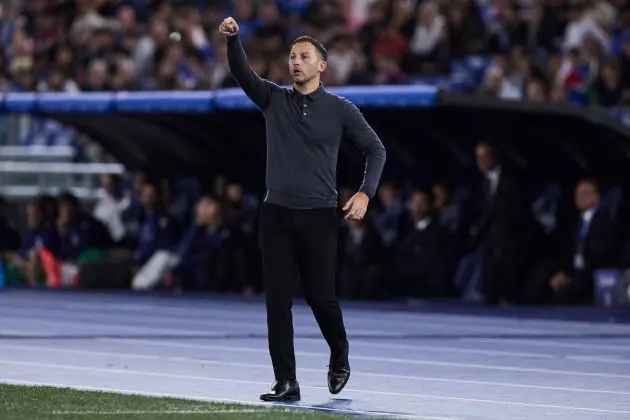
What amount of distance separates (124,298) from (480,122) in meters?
4.63

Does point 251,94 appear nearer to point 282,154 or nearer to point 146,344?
point 282,154

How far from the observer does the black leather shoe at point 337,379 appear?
32.4 ft

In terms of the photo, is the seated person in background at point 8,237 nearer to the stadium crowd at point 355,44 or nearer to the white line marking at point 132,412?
the stadium crowd at point 355,44

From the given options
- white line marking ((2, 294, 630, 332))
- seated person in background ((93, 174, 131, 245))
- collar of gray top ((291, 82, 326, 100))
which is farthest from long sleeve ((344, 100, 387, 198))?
seated person in background ((93, 174, 131, 245))

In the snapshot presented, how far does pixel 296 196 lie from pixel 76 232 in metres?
14.1

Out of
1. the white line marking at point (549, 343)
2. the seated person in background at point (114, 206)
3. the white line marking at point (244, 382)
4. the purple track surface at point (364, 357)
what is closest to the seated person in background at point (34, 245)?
the seated person in background at point (114, 206)

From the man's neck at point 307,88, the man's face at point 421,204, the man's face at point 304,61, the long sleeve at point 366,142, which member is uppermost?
the man's face at point 304,61

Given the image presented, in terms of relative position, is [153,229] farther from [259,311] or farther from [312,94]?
[312,94]

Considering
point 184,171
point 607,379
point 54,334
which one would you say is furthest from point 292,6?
point 607,379

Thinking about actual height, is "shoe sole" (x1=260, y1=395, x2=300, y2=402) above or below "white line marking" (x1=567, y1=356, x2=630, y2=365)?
above

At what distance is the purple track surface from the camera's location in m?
9.98

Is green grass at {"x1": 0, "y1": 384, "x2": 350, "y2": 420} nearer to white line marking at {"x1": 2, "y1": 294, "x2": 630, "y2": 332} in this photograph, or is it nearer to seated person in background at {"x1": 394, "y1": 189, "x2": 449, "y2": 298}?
white line marking at {"x1": 2, "y1": 294, "x2": 630, "y2": 332}

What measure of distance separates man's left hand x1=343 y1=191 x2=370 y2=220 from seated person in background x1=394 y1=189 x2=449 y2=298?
10484 millimetres

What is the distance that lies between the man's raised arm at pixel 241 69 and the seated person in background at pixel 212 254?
11.6 metres
